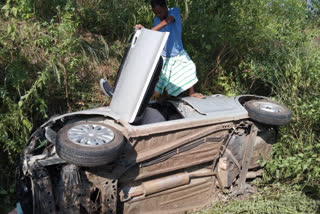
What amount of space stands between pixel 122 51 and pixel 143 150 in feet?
10.6

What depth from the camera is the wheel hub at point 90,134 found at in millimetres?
2502

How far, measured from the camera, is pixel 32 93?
3.84m

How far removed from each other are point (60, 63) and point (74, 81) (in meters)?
0.43

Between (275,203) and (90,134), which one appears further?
(275,203)

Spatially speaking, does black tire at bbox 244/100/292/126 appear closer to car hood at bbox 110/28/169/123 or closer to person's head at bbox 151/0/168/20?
car hood at bbox 110/28/169/123

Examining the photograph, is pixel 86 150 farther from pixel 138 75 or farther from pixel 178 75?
pixel 178 75

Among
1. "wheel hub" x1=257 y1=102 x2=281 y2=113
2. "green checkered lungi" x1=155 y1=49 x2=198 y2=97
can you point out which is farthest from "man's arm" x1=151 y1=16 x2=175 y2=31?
"wheel hub" x1=257 y1=102 x2=281 y2=113

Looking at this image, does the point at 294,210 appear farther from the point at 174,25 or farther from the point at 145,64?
the point at 174,25

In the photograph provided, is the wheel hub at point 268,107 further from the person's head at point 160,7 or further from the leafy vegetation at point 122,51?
the person's head at point 160,7

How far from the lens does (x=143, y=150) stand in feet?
9.27

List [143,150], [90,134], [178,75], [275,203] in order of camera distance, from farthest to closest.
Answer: [178,75] → [275,203] → [143,150] → [90,134]

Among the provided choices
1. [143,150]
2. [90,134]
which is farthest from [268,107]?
[90,134]

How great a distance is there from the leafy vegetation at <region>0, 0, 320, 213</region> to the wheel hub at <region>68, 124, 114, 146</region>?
136 centimetres

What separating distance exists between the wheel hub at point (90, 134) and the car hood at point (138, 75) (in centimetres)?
28
